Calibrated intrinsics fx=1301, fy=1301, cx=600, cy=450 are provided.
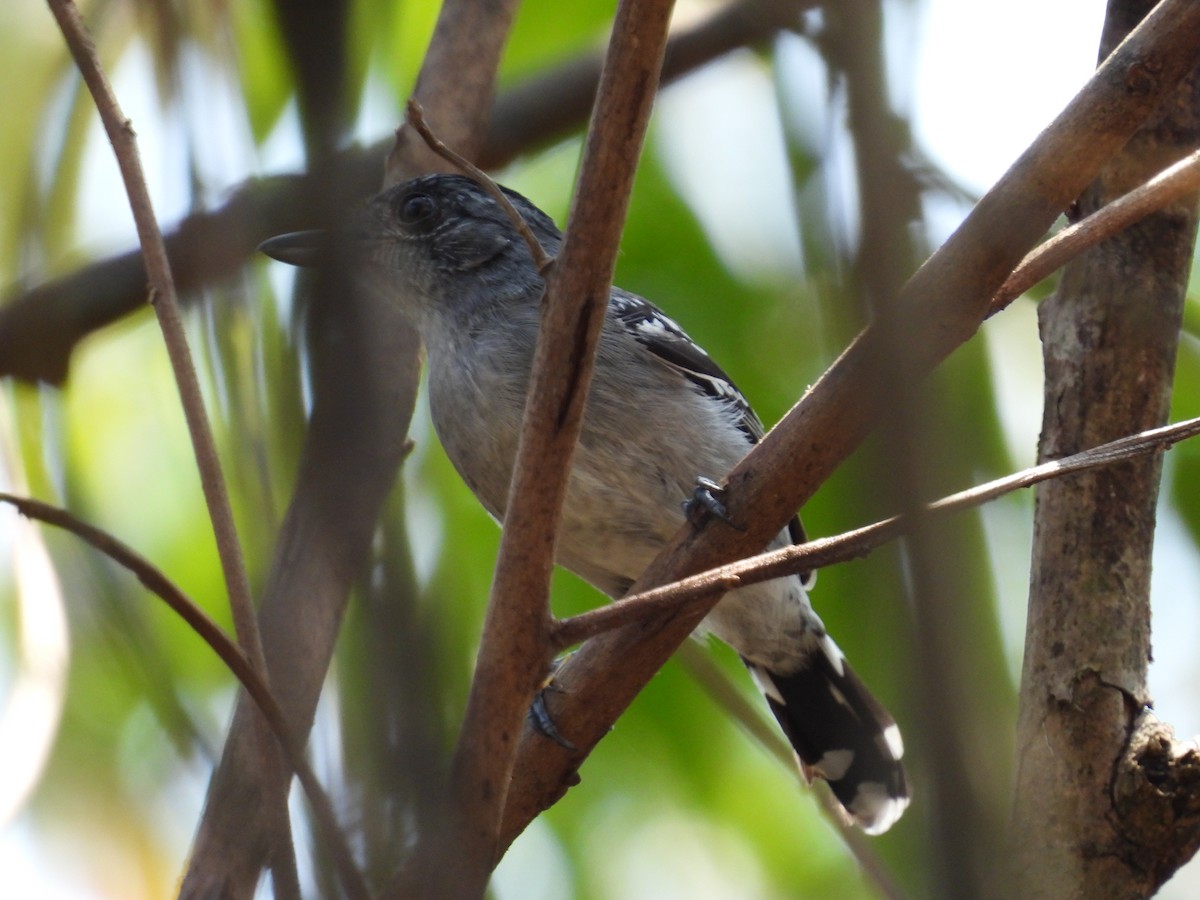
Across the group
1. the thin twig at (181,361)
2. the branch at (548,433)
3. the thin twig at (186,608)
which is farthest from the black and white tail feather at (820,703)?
the thin twig at (186,608)

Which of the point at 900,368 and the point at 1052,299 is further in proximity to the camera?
the point at 1052,299

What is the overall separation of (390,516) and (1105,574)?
2073mm

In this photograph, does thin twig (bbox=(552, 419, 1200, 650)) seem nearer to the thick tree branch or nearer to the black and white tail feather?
the thick tree branch

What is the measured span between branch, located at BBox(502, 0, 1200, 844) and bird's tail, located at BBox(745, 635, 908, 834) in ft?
7.36

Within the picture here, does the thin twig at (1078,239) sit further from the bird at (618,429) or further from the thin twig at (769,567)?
the bird at (618,429)

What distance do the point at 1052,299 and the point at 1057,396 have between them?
28 centimetres

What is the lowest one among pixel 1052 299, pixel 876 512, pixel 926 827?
pixel 926 827

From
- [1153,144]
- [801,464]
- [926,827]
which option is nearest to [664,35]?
[801,464]

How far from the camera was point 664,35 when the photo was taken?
1.65 m

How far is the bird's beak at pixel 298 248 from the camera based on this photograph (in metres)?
1.26

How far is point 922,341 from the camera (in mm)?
1620

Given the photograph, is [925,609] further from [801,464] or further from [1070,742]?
[1070,742]

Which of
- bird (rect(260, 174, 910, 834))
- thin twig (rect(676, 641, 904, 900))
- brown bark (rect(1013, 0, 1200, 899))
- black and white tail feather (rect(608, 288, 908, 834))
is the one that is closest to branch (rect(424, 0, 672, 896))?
thin twig (rect(676, 641, 904, 900))

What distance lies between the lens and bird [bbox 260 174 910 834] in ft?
12.7
